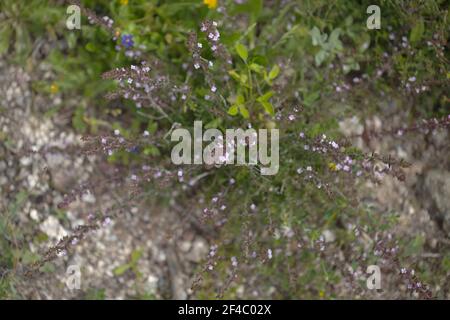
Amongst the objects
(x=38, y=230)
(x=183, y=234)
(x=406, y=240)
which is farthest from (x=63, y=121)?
(x=406, y=240)

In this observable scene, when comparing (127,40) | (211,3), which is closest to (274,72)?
(211,3)

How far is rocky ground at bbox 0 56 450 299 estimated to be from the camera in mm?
3570

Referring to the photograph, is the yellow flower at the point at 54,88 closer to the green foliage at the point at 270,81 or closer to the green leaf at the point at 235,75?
the green foliage at the point at 270,81

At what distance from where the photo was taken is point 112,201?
3.62 meters

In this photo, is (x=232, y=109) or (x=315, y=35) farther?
(x=315, y=35)

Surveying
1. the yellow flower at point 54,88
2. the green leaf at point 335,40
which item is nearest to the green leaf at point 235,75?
the green leaf at point 335,40

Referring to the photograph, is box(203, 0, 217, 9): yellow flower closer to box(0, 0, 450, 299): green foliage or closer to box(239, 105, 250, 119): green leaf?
box(0, 0, 450, 299): green foliage

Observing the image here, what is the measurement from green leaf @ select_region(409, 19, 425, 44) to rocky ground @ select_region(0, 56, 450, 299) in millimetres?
567

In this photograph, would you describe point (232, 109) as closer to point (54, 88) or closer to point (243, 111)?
point (243, 111)

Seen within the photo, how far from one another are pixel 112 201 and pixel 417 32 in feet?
7.56

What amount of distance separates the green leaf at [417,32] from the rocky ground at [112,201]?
567 millimetres

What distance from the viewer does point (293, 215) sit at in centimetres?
321

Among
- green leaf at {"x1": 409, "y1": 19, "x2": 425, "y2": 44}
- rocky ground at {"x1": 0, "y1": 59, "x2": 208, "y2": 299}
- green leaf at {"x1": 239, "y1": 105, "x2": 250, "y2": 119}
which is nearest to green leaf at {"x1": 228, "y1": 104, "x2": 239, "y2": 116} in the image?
green leaf at {"x1": 239, "y1": 105, "x2": 250, "y2": 119}
